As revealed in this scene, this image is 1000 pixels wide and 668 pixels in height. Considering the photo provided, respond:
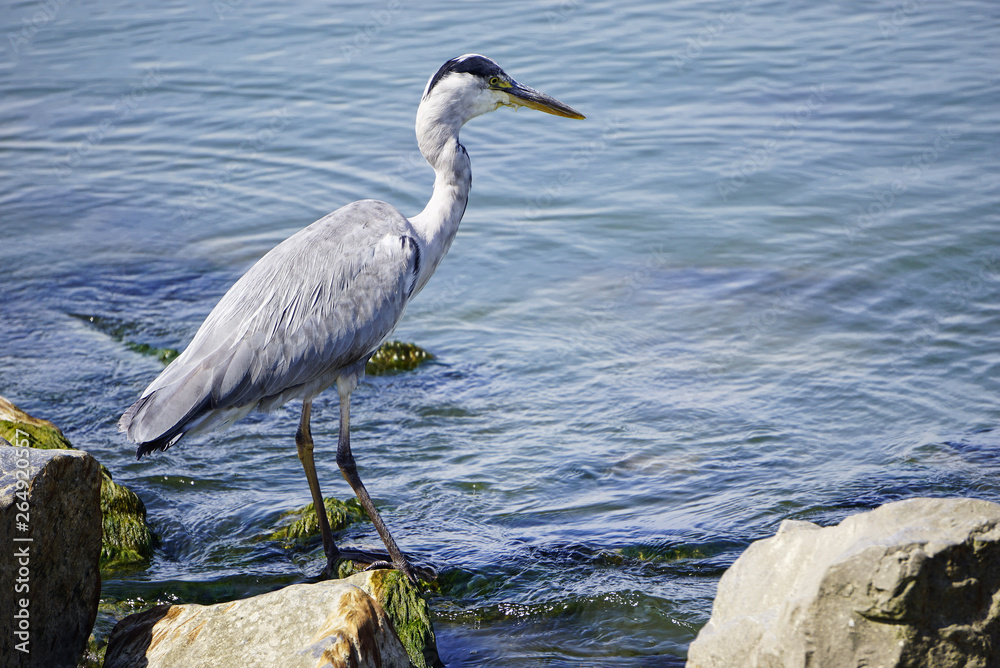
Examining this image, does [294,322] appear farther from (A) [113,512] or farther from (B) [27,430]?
(B) [27,430]

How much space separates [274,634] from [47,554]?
85 cm

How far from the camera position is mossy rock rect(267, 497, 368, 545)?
4988 mm

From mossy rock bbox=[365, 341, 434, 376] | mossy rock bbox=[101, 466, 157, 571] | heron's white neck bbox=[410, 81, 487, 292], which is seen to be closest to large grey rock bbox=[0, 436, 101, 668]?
mossy rock bbox=[101, 466, 157, 571]

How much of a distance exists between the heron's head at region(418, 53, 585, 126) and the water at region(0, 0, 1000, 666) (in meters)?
2.09

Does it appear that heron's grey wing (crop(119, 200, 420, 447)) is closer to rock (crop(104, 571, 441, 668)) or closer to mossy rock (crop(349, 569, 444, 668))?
rock (crop(104, 571, 441, 668))

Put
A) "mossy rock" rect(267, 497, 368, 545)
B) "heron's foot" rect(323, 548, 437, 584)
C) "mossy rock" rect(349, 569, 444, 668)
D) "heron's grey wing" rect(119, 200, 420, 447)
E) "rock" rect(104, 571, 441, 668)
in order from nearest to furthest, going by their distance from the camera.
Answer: "rock" rect(104, 571, 441, 668) < "mossy rock" rect(349, 569, 444, 668) < "heron's grey wing" rect(119, 200, 420, 447) < "heron's foot" rect(323, 548, 437, 584) < "mossy rock" rect(267, 497, 368, 545)

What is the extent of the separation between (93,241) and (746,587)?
26.9 ft

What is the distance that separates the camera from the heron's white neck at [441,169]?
5051mm

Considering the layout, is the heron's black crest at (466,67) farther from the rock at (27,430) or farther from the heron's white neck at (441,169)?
the rock at (27,430)

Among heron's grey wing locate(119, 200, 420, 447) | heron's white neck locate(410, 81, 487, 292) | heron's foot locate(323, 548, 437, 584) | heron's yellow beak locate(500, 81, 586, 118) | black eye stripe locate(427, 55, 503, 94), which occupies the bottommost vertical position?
heron's foot locate(323, 548, 437, 584)

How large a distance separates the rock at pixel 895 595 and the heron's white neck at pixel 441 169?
2.66 m

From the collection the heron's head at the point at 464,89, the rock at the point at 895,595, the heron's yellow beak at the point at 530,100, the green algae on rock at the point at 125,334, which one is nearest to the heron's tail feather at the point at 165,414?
the heron's head at the point at 464,89

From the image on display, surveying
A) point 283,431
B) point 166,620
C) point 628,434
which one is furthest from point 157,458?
point 628,434

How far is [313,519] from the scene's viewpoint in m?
5.02
